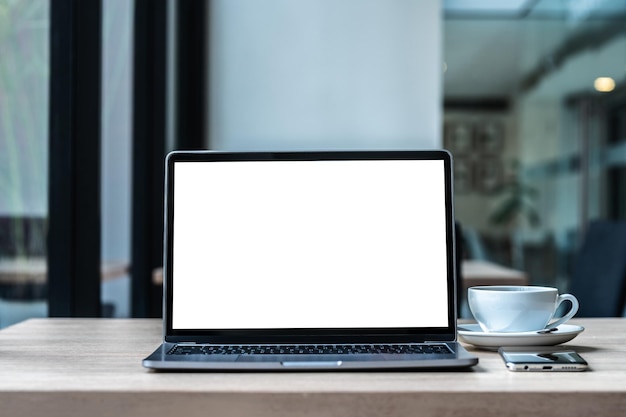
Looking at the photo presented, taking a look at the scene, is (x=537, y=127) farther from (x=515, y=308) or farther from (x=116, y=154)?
(x=515, y=308)

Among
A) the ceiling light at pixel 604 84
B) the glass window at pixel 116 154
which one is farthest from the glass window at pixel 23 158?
the ceiling light at pixel 604 84

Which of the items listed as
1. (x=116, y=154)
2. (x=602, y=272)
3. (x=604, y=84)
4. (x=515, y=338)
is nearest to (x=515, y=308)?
(x=515, y=338)

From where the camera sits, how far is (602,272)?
2002mm

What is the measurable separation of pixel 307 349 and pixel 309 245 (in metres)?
0.13

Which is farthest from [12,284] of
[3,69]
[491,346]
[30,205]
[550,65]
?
[550,65]

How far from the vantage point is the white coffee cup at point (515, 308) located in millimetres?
888

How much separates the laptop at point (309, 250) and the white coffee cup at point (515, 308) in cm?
7

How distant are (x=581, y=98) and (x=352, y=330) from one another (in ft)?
13.1

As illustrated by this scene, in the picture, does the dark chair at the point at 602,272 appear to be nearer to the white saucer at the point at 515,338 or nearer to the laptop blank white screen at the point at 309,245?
the white saucer at the point at 515,338

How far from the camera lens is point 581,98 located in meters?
4.48

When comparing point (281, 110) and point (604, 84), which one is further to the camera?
point (604, 84)

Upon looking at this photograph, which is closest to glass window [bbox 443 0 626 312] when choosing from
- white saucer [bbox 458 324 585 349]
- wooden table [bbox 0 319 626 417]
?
white saucer [bbox 458 324 585 349]

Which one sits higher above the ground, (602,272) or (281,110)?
(281,110)

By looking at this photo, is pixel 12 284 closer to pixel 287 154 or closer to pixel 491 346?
pixel 287 154
